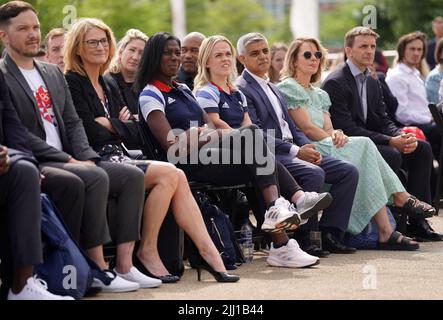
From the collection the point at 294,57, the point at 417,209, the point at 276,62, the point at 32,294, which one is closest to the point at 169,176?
the point at 32,294

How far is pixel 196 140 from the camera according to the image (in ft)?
26.8

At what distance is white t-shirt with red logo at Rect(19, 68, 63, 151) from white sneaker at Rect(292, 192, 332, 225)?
204cm

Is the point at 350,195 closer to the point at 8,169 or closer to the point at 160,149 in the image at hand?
the point at 160,149

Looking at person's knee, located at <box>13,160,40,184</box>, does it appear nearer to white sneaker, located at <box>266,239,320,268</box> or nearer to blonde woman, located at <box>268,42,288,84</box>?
white sneaker, located at <box>266,239,320,268</box>

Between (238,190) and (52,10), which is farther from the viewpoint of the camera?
(52,10)

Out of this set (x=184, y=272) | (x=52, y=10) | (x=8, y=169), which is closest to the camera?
(x=8, y=169)

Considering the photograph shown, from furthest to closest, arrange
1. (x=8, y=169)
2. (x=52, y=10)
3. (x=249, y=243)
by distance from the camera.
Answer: (x=52, y=10)
(x=249, y=243)
(x=8, y=169)

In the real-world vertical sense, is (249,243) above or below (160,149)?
below

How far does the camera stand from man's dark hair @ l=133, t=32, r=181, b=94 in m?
8.30

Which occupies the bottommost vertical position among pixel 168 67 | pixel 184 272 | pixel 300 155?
pixel 184 272

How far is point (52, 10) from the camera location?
1289 cm

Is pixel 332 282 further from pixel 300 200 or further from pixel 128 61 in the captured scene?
pixel 128 61
